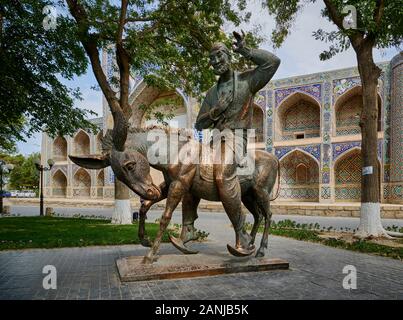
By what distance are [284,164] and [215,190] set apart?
19.9m

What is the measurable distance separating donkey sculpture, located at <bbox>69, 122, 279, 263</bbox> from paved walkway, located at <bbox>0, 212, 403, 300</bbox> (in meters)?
0.54

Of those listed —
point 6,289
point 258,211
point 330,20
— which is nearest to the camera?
point 6,289

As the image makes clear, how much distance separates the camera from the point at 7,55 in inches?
359

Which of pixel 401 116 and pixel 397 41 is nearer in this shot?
pixel 397 41

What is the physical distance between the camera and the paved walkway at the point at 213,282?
3275 mm

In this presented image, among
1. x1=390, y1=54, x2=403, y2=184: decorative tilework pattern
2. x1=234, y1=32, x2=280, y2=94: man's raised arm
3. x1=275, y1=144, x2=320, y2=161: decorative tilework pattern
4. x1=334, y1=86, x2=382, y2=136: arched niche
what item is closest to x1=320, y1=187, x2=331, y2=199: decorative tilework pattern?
x1=275, y1=144, x2=320, y2=161: decorative tilework pattern

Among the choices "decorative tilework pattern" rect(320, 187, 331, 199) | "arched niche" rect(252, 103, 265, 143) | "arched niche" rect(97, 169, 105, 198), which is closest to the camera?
"decorative tilework pattern" rect(320, 187, 331, 199)

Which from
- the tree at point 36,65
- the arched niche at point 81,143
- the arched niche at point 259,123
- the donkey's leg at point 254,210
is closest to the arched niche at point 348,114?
the arched niche at point 259,123

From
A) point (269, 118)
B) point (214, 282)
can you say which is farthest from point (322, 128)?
point (214, 282)

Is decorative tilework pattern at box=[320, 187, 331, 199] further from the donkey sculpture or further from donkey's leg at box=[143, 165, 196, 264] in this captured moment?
donkey's leg at box=[143, 165, 196, 264]

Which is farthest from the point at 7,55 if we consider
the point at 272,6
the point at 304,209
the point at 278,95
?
the point at 278,95

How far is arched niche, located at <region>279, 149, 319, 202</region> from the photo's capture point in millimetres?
22172

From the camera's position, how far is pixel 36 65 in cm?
1012
